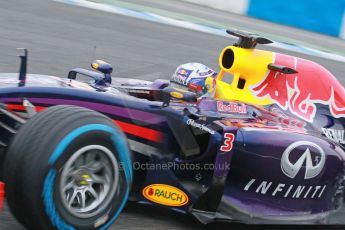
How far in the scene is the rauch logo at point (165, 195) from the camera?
3.55 metres

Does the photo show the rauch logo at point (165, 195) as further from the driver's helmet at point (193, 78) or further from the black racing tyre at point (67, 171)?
the driver's helmet at point (193, 78)

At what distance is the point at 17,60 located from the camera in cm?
767

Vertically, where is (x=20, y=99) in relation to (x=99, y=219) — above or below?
above

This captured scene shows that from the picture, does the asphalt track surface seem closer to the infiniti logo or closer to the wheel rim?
the infiniti logo

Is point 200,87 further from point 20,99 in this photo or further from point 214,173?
point 20,99

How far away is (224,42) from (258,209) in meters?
8.85

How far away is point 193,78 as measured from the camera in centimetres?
446

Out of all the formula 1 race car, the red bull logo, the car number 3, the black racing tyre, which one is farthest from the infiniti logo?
the black racing tyre

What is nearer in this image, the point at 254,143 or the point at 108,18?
the point at 254,143

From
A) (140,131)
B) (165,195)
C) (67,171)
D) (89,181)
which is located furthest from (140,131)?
(67,171)

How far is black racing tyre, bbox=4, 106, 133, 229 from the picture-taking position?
9.02ft

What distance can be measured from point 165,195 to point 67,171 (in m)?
0.87

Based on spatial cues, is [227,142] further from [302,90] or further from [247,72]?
[302,90]

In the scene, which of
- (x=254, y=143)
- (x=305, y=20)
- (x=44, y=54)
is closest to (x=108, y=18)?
(x=44, y=54)
